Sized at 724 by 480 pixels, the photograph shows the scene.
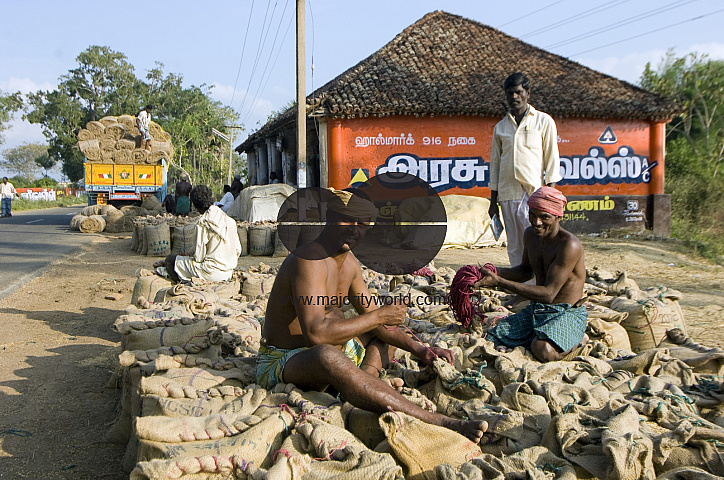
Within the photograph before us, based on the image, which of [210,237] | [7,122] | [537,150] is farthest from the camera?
[7,122]

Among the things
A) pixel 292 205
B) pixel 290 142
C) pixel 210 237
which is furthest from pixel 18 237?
pixel 292 205

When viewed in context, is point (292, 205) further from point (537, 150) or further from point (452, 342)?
point (537, 150)

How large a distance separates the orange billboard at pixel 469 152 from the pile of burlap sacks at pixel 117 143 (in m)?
7.35

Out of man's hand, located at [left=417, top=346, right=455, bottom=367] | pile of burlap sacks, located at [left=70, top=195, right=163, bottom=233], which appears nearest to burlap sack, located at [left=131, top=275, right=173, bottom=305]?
man's hand, located at [left=417, top=346, right=455, bottom=367]

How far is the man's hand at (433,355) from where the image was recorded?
299 centimetres

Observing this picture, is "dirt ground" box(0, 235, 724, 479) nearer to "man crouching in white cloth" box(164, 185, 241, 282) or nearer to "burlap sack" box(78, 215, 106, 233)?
"man crouching in white cloth" box(164, 185, 241, 282)

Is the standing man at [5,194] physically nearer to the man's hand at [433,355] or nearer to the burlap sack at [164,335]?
the burlap sack at [164,335]

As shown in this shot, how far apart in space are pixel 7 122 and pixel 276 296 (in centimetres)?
4441

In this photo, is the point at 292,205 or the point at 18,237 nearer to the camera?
the point at 292,205

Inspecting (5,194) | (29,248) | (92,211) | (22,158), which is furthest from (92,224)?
(22,158)

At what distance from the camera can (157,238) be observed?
33.5 feet

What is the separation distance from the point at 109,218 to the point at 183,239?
6.76 metres

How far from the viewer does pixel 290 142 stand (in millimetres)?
17812

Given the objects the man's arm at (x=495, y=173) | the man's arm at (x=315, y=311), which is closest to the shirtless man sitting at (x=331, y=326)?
the man's arm at (x=315, y=311)
